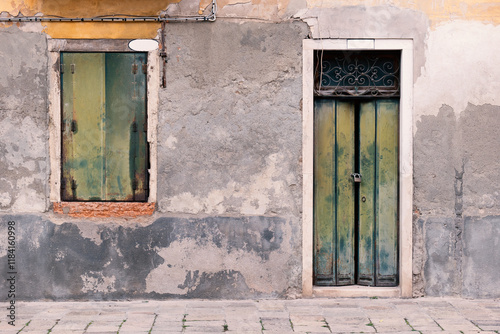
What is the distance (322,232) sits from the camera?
19.2 ft

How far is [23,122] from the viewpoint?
18.5 feet

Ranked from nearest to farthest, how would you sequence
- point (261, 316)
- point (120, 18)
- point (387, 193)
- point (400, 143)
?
point (261, 316), point (120, 18), point (400, 143), point (387, 193)

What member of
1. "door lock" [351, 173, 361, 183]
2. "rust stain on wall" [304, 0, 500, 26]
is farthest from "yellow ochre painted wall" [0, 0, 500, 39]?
"door lock" [351, 173, 361, 183]

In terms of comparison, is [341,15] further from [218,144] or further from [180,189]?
[180,189]

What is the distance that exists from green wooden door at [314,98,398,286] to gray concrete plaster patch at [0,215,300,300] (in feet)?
1.76

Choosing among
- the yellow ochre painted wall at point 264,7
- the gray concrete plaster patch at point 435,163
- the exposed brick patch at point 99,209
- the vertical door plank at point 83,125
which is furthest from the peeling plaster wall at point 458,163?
the vertical door plank at point 83,125

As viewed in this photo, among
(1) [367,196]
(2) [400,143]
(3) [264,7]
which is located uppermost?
(3) [264,7]

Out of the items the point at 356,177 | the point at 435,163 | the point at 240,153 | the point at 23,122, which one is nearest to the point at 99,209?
the point at 23,122

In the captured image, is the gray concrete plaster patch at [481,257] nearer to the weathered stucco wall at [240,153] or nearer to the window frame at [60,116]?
the weathered stucco wall at [240,153]

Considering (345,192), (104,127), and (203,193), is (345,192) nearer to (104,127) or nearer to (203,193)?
(203,193)

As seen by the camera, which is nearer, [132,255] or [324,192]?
[132,255]

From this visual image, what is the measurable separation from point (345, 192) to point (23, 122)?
3.35 meters

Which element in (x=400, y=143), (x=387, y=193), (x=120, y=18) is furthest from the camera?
(x=387, y=193)

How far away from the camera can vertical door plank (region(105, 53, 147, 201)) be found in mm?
5668
